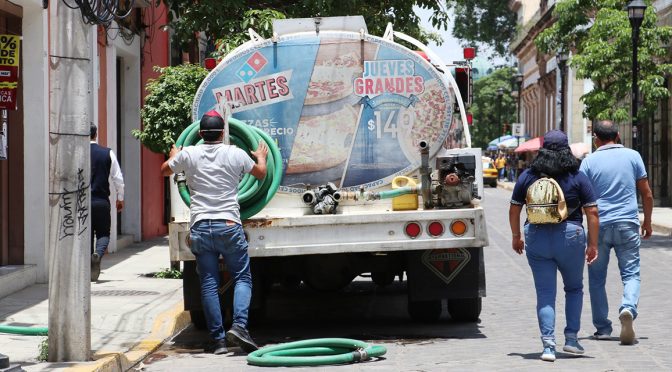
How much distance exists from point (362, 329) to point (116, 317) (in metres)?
2.28

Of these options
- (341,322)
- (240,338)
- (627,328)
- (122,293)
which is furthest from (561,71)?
(240,338)

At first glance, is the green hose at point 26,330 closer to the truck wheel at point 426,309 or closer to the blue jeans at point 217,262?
the blue jeans at point 217,262

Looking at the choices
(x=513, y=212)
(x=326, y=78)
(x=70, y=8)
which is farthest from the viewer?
(x=326, y=78)

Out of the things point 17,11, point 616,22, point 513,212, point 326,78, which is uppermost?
point 616,22

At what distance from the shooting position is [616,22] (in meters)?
32.8

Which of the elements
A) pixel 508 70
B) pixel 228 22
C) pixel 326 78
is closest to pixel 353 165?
pixel 326 78

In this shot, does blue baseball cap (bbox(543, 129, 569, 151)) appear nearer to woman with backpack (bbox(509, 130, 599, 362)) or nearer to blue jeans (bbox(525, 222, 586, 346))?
woman with backpack (bbox(509, 130, 599, 362))

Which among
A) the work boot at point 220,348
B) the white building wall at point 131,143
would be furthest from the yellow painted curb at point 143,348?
the white building wall at point 131,143

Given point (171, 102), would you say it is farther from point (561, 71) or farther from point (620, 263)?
point (561, 71)

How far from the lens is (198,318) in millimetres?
11203

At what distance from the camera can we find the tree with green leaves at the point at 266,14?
16.5 metres

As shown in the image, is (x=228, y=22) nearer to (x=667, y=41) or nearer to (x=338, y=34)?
(x=338, y=34)

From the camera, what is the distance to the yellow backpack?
356 inches

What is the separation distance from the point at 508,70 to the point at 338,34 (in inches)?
3682
